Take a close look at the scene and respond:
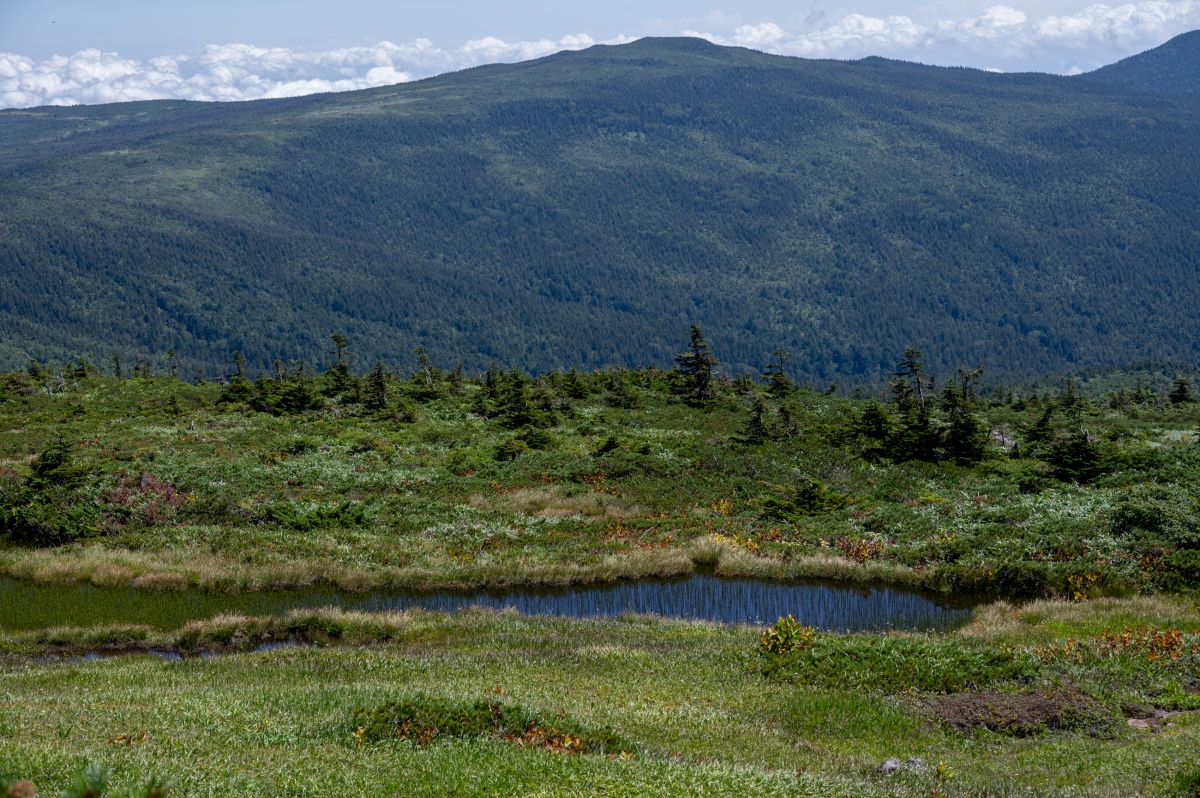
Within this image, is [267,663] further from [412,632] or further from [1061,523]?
[1061,523]

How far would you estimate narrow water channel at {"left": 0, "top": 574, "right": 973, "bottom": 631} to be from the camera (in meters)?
33.3

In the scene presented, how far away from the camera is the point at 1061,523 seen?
133 feet

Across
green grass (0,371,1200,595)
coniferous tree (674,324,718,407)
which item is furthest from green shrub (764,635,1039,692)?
coniferous tree (674,324,718,407)

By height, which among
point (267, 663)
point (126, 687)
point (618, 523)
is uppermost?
point (126, 687)

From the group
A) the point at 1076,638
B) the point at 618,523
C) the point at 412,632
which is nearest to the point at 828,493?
the point at 618,523

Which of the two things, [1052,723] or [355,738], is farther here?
[1052,723]

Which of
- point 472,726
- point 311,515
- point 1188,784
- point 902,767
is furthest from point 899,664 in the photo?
point 311,515

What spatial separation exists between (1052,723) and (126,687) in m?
19.9

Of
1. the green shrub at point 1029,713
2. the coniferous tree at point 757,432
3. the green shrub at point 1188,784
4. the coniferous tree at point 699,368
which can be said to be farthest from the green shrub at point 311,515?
the green shrub at point 1188,784

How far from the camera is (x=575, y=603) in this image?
120 feet

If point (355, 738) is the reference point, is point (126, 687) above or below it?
below

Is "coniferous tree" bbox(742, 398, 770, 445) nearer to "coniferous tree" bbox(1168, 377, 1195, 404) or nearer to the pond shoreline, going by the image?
the pond shoreline

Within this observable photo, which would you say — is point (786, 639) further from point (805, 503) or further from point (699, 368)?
point (699, 368)

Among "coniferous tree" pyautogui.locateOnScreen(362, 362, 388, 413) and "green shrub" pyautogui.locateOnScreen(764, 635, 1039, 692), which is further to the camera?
"coniferous tree" pyautogui.locateOnScreen(362, 362, 388, 413)
